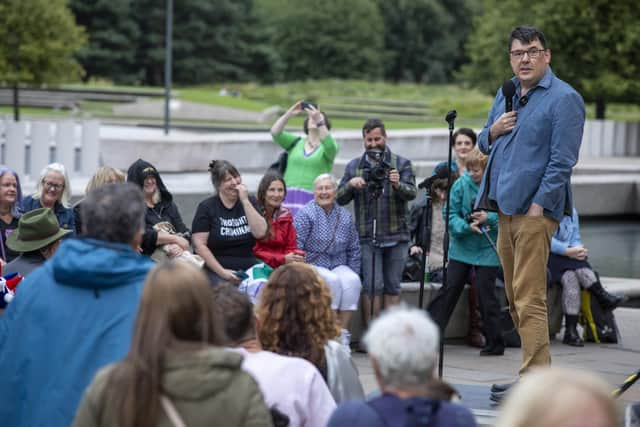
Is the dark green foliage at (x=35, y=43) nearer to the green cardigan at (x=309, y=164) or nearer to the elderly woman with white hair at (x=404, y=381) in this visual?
the green cardigan at (x=309, y=164)

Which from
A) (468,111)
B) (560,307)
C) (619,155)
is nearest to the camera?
(560,307)

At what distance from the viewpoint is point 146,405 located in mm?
3551

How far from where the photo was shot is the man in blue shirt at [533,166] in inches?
279

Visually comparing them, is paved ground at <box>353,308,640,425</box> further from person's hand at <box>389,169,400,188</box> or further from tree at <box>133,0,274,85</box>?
tree at <box>133,0,274,85</box>

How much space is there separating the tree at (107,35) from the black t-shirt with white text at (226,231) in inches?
2010

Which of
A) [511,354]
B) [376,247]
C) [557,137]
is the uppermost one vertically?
[557,137]

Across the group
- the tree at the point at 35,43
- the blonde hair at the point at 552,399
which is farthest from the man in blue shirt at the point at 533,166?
the tree at the point at 35,43

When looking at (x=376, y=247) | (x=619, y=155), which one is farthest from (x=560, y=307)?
(x=619, y=155)

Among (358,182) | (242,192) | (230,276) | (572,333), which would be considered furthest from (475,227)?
(230,276)

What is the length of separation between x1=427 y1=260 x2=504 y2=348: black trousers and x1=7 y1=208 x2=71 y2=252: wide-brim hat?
12.6 feet

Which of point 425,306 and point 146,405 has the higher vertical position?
point 146,405

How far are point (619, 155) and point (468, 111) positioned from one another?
41.7 ft

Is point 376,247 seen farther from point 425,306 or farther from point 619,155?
point 619,155

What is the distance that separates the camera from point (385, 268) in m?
10.5
